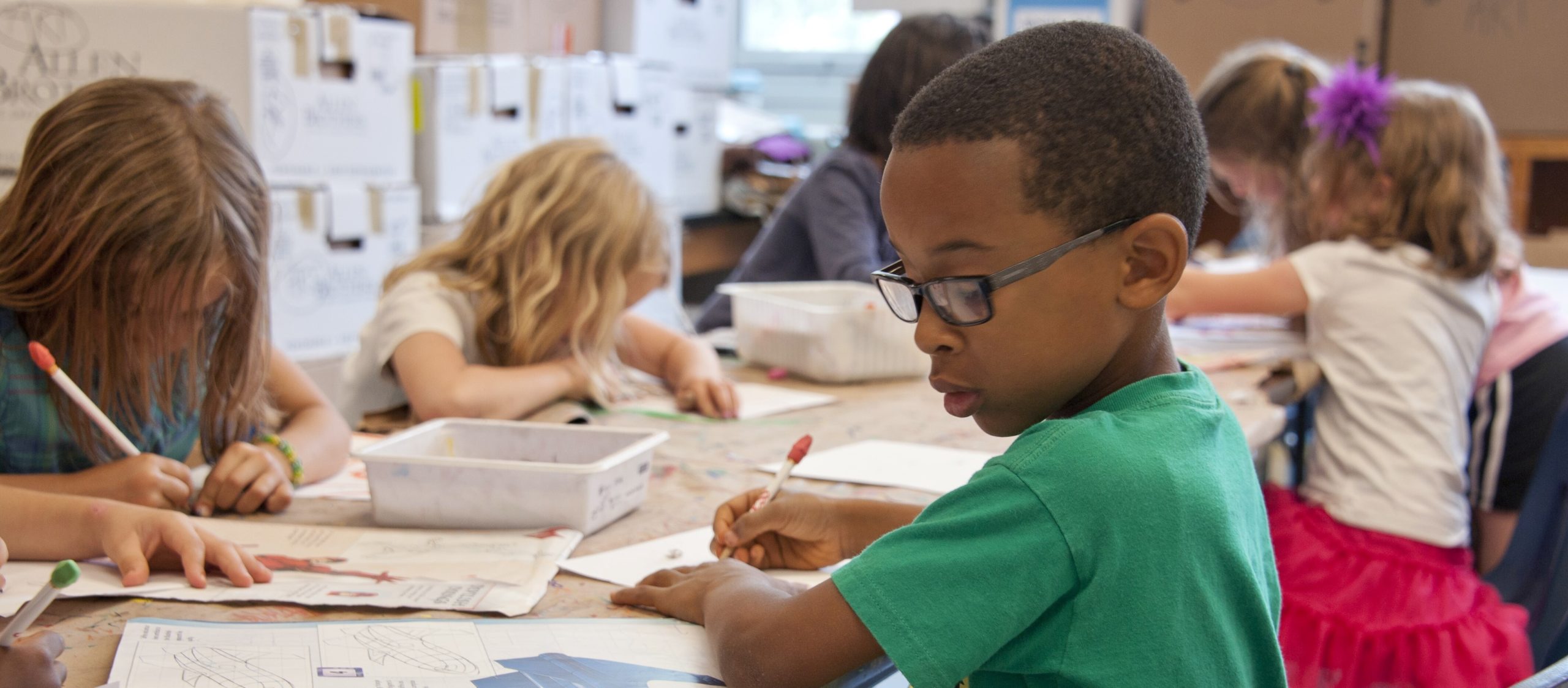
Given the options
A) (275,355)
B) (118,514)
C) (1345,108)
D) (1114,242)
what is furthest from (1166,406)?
(1345,108)

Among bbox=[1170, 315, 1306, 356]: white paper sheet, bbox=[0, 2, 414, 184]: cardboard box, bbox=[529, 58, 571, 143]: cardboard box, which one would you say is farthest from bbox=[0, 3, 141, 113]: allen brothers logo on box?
bbox=[1170, 315, 1306, 356]: white paper sheet

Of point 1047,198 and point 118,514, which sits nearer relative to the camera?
point 1047,198

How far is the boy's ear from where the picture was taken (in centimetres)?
68

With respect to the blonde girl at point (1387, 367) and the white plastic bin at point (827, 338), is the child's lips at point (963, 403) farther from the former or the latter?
the blonde girl at point (1387, 367)

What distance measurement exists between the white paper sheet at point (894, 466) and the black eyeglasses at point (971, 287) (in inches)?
19.4

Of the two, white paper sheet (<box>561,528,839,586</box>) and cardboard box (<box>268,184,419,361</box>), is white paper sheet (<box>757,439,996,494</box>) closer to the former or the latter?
white paper sheet (<box>561,528,839,586</box>)

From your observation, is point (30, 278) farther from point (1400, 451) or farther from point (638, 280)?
point (1400, 451)

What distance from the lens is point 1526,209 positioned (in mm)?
3260

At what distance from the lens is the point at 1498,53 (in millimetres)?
3035

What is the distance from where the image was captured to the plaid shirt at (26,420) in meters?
1.08

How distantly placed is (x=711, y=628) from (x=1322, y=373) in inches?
54.9

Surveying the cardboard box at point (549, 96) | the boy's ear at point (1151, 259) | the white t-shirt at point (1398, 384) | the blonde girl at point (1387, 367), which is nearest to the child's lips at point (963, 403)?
the boy's ear at point (1151, 259)

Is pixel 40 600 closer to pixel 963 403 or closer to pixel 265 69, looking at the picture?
pixel 963 403

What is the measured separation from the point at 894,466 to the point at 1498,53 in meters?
2.57
